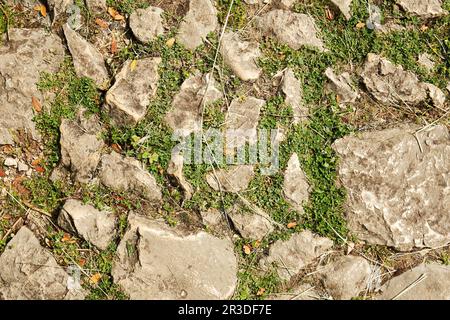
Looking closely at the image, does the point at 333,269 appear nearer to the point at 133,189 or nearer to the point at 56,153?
the point at 133,189

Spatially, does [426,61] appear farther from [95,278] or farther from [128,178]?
Answer: [95,278]

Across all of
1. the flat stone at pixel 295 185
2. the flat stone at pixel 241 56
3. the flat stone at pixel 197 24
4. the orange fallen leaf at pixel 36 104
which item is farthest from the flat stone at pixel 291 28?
the orange fallen leaf at pixel 36 104

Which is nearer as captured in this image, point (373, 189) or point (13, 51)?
point (373, 189)

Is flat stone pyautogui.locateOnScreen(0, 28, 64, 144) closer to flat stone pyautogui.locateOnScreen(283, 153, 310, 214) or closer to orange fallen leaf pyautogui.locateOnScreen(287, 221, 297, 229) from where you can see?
flat stone pyautogui.locateOnScreen(283, 153, 310, 214)

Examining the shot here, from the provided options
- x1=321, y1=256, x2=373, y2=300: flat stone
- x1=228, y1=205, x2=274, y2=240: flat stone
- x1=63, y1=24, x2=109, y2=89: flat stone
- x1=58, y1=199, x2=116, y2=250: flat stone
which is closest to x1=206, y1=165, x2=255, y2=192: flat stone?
x1=228, y1=205, x2=274, y2=240: flat stone

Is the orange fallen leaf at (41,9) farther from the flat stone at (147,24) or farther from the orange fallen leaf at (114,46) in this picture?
the flat stone at (147,24)
